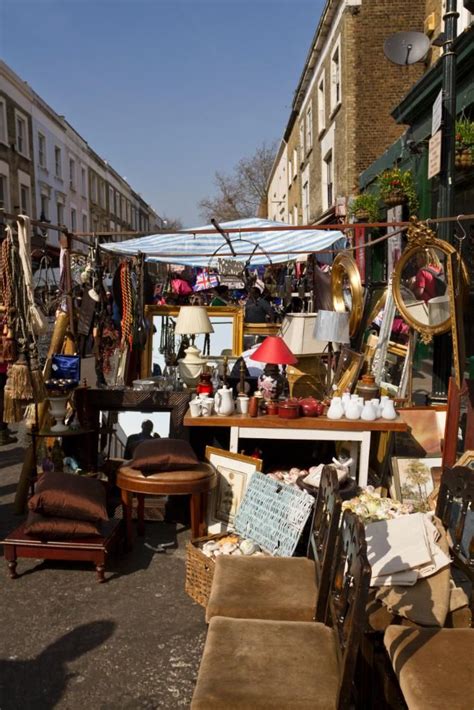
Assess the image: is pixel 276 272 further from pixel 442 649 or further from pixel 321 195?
pixel 442 649

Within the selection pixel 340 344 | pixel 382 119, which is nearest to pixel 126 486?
pixel 340 344

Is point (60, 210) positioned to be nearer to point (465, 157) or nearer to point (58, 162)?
point (58, 162)

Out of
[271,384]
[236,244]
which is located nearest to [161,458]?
[271,384]

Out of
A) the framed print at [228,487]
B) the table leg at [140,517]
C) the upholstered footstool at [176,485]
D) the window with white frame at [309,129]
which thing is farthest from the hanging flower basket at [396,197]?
the window with white frame at [309,129]

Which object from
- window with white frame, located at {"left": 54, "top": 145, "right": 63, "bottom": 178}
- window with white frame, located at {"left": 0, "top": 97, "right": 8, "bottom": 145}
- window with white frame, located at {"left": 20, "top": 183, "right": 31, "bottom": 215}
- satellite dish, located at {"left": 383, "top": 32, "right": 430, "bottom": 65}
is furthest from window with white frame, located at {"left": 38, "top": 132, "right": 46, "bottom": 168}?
satellite dish, located at {"left": 383, "top": 32, "right": 430, "bottom": 65}

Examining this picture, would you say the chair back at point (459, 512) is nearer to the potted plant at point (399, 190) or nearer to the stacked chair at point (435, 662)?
the stacked chair at point (435, 662)

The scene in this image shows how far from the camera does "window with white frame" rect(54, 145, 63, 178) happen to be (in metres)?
27.2

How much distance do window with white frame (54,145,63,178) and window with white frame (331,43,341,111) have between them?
54.3ft

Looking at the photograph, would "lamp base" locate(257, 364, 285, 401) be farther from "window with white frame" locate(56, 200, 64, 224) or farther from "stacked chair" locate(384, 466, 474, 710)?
"window with white frame" locate(56, 200, 64, 224)

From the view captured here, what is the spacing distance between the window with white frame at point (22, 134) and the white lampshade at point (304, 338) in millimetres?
20126

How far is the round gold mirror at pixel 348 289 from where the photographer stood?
5973mm

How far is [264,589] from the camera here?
2.71m

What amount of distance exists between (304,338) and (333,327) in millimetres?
582

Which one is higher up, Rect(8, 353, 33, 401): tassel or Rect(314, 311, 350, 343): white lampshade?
Rect(314, 311, 350, 343): white lampshade
